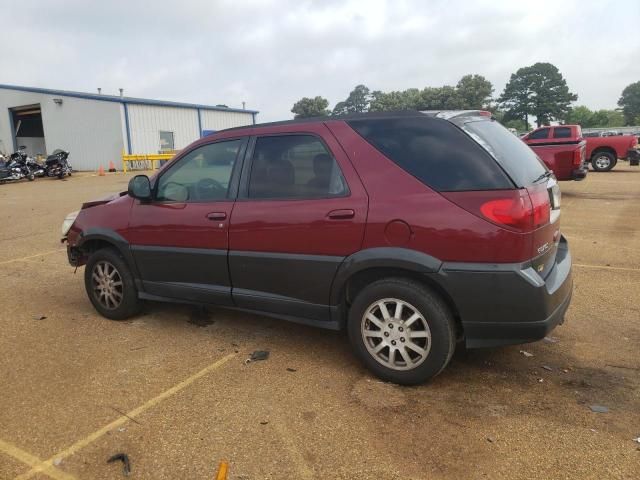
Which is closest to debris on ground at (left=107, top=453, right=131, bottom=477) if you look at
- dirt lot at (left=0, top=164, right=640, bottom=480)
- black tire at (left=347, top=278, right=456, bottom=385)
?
dirt lot at (left=0, top=164, right=640, bottom=480)

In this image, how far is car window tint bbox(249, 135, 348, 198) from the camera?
3506mm

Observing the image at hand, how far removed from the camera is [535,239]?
2.99 meters

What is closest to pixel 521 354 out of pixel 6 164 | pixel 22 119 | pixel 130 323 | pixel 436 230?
pixel 436 230

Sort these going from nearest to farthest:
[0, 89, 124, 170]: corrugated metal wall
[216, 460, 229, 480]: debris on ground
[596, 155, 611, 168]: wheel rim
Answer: [216, 460, 229, 480]: debris on ground
[596, 155, 611, 168]: wheel rim
[0, 89, 124, 170]: corrugated metal wall

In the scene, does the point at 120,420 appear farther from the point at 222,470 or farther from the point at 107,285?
the point at 107,285

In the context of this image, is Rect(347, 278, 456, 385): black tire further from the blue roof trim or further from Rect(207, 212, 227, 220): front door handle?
the blue roof trim

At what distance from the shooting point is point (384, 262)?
320 cm

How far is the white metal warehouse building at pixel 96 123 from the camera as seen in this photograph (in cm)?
2816

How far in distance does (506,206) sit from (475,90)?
7388cm

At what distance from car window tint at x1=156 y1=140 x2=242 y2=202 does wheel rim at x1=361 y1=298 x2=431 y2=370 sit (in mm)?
1545

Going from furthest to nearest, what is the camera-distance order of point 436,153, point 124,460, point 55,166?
1. point 55,166
2. point 436,153
3. point 124,460

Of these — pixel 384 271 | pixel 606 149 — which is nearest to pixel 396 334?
pixel 384 271

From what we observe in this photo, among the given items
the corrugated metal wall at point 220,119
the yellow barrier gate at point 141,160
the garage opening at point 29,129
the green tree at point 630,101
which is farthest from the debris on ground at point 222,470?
the green tree at point 630,101

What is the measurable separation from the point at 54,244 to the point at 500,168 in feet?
25.8
